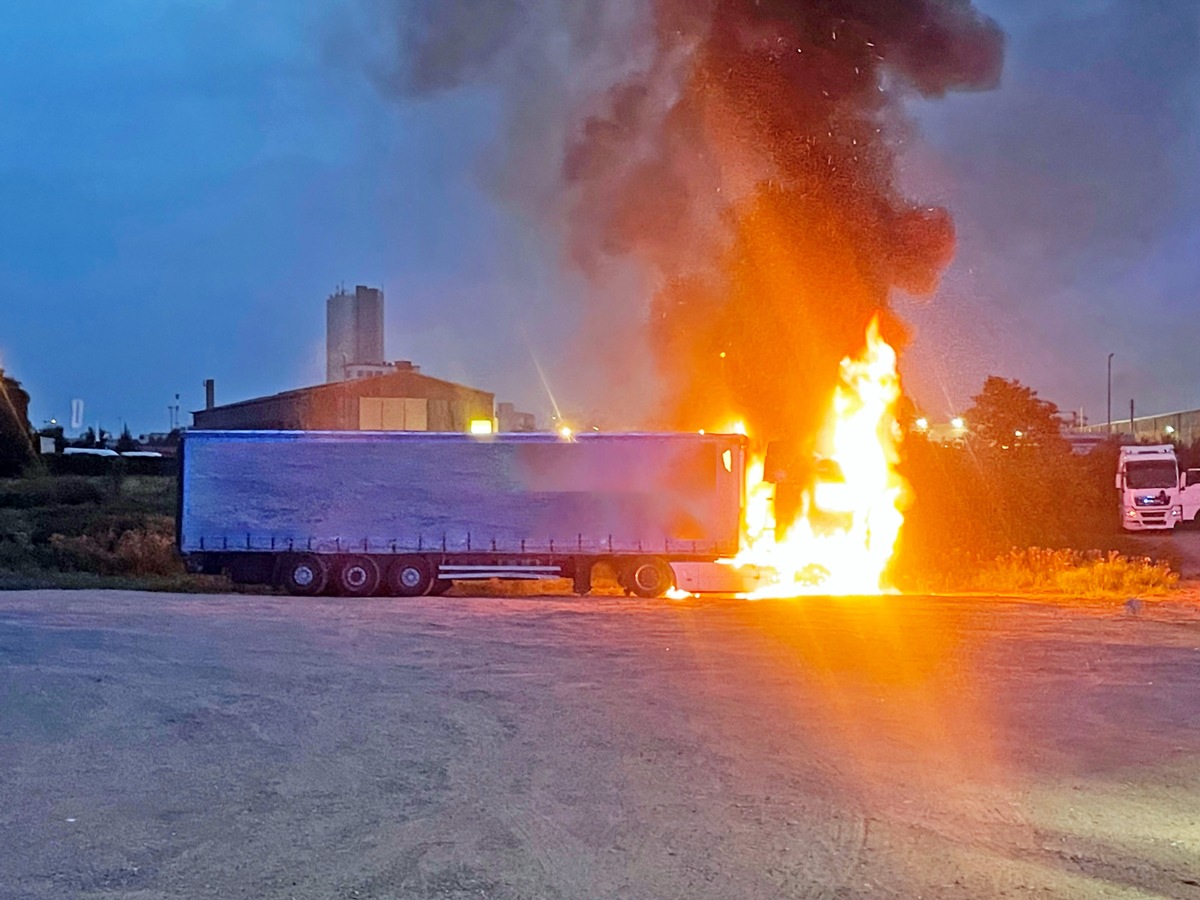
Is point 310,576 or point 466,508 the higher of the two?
point 466,508

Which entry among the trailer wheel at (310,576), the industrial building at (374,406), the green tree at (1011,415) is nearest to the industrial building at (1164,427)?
the green tree at (1011,415)

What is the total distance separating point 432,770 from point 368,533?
43.8 feet

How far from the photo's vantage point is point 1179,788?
781 cm

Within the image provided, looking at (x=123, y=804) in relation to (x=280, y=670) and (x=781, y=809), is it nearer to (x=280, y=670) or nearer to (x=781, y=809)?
(x=781, y=809)

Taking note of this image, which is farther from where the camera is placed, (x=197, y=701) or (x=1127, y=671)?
(x=1127, y=671)

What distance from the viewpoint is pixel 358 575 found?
69.8 feet

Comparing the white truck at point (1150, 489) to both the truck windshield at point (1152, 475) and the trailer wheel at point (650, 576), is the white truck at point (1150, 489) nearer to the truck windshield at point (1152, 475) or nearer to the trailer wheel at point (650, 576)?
the truck windshield at point (1152, 475)

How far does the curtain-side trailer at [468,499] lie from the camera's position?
20938 millimetres

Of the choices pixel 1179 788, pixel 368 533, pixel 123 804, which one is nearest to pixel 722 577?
pixel 368 533

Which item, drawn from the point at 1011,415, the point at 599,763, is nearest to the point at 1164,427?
the point at 1011,415

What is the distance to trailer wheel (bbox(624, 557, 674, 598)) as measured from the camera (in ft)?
69.2

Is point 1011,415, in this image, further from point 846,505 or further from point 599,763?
point 599,763

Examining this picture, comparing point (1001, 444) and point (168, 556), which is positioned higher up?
point (1001, 444)

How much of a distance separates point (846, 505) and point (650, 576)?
4.49 m
